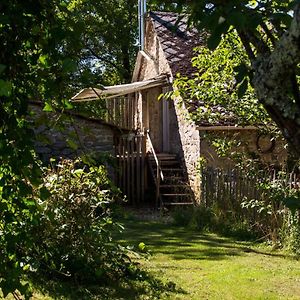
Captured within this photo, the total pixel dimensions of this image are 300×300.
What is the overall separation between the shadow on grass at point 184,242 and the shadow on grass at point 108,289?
2021 mm

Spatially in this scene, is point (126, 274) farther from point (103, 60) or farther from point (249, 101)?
point (103, 60)

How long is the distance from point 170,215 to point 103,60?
17597mm

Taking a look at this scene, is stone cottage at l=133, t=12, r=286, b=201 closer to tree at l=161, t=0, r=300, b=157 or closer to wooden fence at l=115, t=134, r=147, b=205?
wooden fence at l=115, t=134, r=147, b=205

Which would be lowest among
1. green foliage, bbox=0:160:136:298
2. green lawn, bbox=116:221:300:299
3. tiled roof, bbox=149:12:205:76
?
green lawn, bbox=116:221:300:299

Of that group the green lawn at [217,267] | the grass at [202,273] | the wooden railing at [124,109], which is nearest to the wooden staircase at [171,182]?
the green lawn at [217,267]

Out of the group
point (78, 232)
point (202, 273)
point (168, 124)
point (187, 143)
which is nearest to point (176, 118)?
point (168, 124)

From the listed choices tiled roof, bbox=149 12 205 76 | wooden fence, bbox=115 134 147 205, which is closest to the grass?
wooden fence, bbox=115 134 147 205

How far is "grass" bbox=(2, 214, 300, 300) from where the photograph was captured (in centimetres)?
617

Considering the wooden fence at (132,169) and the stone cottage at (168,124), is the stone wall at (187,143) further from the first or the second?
the wooden fence at (132,169)

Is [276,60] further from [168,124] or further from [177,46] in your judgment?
[177,46]

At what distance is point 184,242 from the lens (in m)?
9.84

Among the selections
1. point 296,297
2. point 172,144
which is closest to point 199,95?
point 296,297

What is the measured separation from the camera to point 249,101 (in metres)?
10.2

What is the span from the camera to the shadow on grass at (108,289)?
601 centimetres
